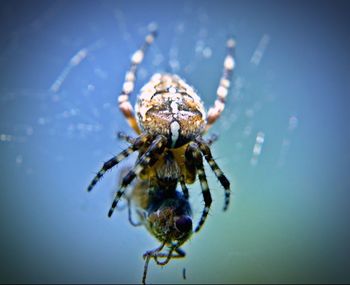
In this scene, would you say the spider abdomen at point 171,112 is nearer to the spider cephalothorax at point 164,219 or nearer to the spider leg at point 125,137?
the spider leg at point 125,137

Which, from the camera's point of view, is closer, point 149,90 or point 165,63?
point 149,90

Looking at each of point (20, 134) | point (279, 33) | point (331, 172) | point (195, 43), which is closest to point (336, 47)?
point (279, 33)

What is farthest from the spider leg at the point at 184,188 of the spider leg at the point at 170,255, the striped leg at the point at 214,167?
the spider leg at the point at 170,255

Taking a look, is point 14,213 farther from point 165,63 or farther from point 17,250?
point 165,63

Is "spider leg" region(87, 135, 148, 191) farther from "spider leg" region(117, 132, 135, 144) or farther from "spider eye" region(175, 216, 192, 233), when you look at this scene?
"spider eye" region(175, 216, 192, 233)

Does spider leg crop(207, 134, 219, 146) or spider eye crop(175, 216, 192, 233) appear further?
spider leg crop(207, 134, 219, 146)

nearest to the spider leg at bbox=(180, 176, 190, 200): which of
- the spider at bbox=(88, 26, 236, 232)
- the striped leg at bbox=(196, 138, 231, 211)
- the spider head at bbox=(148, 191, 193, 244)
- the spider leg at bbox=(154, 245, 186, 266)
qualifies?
the spider at bbox=(88, 26, 236, 232)
